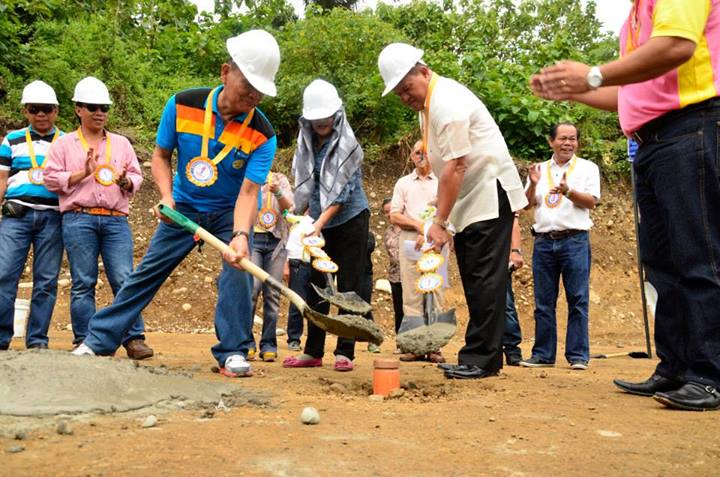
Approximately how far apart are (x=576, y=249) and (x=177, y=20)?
1109 cm

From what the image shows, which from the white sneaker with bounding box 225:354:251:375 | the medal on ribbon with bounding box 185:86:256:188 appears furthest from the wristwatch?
the white sneaker with bounding box 225:354:251:375

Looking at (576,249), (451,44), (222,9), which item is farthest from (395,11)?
(576,249)

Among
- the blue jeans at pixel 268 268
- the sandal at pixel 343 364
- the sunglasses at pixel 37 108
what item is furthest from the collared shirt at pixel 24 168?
the sandal at pixel 343 364

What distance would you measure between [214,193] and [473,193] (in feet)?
5.31

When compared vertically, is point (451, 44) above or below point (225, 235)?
above

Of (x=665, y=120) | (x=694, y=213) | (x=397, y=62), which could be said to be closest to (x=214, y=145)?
(x=397, y=62)

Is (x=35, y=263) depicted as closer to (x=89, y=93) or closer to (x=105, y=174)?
(x=105, y=174)

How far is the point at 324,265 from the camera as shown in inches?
218

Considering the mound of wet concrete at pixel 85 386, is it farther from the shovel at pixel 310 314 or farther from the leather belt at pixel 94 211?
the leather belt at pixel 94 211

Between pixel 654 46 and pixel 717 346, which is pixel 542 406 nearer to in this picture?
pixel 717 346

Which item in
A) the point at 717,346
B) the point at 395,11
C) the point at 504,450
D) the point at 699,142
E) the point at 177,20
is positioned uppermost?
the point at 395,11

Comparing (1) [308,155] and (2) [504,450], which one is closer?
(2) [504,450]

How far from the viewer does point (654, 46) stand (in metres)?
3.56

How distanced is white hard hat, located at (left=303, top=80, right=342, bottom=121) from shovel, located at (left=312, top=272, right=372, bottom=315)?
3.62 ft
